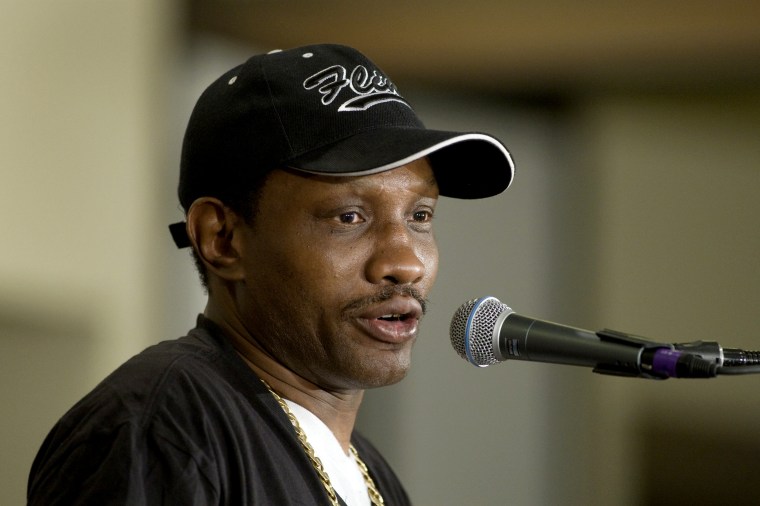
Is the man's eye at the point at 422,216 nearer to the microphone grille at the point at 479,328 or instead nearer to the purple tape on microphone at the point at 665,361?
the microphone grille at the point at 479,328

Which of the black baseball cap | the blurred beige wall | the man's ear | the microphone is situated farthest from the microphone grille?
the blurred beige wall

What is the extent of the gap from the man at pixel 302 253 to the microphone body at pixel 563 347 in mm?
229

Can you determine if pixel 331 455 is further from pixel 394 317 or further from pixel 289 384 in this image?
pixel 394 317

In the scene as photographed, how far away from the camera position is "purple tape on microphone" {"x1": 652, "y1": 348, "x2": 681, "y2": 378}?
1306 mm

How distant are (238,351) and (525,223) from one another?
11.4 ft

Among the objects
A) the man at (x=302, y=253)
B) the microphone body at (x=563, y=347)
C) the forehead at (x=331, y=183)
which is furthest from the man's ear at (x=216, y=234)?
the microphone body at (x=563, y=347)

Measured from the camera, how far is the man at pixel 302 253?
5.82 feet

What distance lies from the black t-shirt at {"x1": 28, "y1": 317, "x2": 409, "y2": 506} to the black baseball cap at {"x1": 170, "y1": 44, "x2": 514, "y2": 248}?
32cm

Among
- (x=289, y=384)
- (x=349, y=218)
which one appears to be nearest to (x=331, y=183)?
(x=349, y=218)

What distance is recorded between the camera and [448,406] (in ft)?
17.1

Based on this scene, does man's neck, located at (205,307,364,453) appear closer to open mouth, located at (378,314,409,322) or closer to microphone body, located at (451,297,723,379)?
open mouth, located at (378,314,409,322)

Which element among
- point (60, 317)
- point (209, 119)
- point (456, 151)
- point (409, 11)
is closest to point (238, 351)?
point (209, 119)

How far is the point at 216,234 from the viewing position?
76.8 inches

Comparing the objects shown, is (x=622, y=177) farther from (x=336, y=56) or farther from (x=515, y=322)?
(x=515, y=322)
